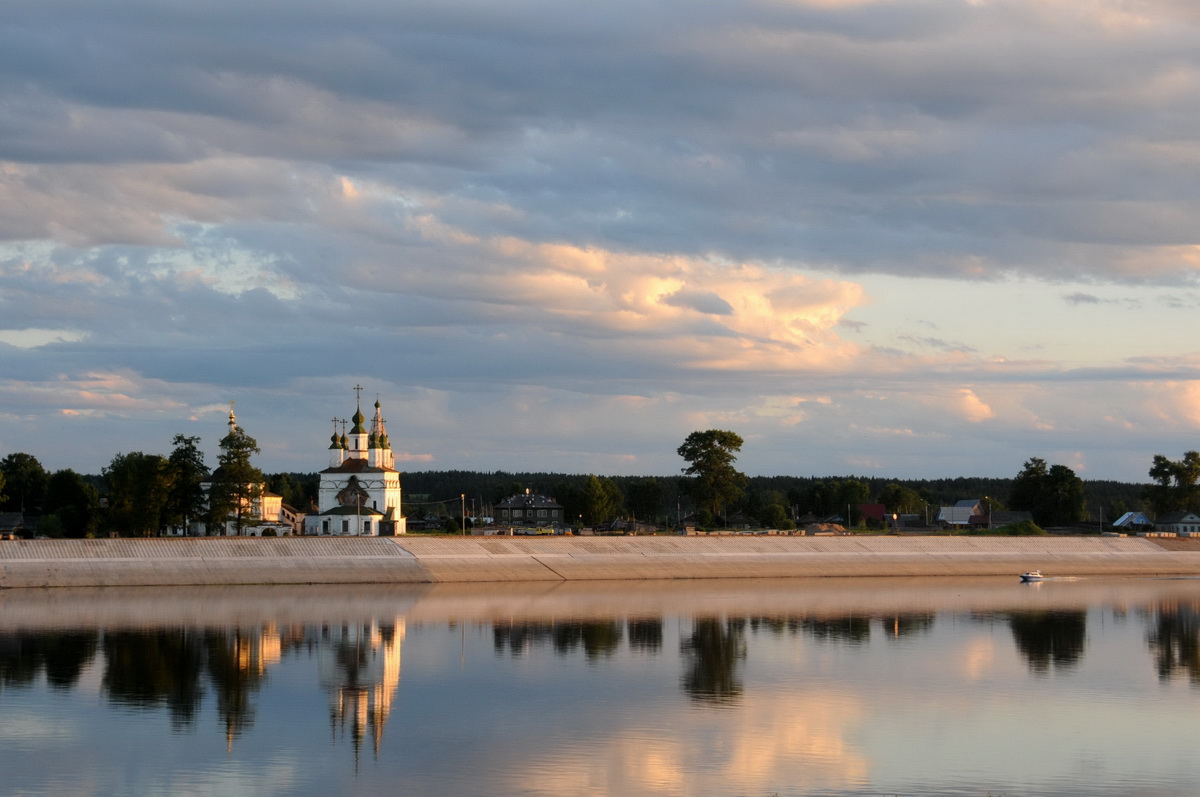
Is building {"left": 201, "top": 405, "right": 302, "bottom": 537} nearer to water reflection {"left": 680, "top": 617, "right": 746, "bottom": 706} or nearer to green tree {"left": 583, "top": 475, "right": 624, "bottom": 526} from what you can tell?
green tree {"left": 583, "top": 475, "right": 624, "bottom": 526}

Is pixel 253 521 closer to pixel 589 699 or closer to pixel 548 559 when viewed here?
pixel 548 559

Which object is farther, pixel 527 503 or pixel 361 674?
pixel 527 503

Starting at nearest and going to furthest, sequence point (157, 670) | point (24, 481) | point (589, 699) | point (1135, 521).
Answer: point (589, 699)
point (157, 670)
point (24, 481)
point (1135, 521)

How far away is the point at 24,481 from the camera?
157375mm

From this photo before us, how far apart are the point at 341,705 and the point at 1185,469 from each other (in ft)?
453

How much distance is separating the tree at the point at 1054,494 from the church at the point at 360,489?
237ft

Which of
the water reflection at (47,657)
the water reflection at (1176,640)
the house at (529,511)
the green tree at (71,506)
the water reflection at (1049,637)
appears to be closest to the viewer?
the water reflection at (47,657)

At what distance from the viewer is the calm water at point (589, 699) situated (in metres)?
32.3

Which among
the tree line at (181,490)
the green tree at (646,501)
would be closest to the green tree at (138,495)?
the tree line at (181,490)

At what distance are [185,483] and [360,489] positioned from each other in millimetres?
22317

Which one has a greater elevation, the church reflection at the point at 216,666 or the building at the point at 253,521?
the building at the point at 253,521

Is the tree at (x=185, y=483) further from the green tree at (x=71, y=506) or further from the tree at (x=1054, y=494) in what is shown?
the tree at (x=1054, y=494)

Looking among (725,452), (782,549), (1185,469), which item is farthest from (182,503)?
(1185,469)

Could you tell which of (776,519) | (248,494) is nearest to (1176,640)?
(248,494)
